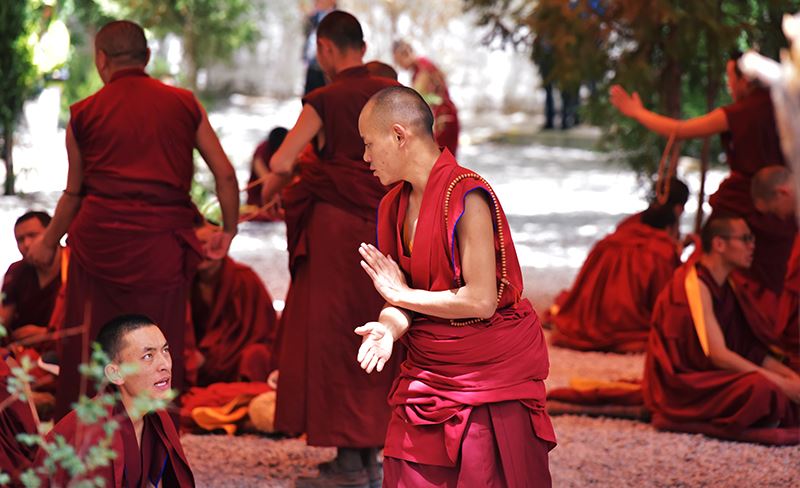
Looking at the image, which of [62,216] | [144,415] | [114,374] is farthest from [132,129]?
[144,415]

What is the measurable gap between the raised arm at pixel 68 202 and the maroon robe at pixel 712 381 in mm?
2626

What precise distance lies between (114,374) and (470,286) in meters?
1.03

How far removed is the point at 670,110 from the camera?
8109mm

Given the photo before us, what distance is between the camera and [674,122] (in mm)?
6020

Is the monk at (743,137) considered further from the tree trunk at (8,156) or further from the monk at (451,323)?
the tree trunk at (8,156)

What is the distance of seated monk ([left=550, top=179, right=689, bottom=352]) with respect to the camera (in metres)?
7.54

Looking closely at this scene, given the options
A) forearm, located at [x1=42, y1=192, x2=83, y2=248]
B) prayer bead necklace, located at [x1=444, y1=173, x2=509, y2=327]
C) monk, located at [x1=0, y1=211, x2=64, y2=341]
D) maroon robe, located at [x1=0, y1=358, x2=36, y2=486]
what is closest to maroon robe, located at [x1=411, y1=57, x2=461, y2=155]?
monk, located at [x1=0, y1=211, x2=64, y2=341]

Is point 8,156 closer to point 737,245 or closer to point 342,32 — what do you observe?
point 342,32

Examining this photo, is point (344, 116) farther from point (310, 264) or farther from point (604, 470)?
point (604, 470)

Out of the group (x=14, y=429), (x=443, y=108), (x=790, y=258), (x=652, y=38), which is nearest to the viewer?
(x=14, y=429)

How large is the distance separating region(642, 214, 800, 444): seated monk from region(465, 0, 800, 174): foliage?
1.81 meters

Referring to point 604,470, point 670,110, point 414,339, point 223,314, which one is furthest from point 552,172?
point 414,339

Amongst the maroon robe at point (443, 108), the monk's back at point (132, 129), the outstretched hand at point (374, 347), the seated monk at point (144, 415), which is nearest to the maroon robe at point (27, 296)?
the monk's back at point (132, 129)

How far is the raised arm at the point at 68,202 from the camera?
482cm
